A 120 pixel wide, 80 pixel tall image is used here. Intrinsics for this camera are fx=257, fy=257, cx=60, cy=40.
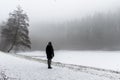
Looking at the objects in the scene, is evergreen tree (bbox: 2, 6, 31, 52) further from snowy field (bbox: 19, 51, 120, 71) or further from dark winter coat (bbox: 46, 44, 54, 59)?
dark winter coat (bbox: 46, 44, 54, 59)

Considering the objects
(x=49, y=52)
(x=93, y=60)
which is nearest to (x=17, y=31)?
(x=93, y=60)

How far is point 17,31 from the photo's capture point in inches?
2499

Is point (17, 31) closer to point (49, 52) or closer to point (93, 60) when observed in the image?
point (93, 60)

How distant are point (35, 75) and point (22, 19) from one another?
4727 cm

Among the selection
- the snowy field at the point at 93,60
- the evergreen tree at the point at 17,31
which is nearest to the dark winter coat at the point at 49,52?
the snowy field at the point at 93,60

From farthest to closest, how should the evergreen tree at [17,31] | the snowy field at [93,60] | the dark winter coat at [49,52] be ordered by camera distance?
the evergreen tree at [17,31]
the snowy field at [93,60]
the dark winter coat at [49,52]

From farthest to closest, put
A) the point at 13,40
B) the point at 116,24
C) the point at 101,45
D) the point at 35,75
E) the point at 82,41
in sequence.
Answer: the point at 82,41 < the point at 116,24 < the point at 101,45 < the point at 13,40 < the point at 35,75

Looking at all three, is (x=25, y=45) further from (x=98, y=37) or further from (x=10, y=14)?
(x=98, y=37)

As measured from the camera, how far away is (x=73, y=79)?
1791 centimetres

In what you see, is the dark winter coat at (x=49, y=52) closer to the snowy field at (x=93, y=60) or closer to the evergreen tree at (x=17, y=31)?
the snowy field at (x=93, y=60)

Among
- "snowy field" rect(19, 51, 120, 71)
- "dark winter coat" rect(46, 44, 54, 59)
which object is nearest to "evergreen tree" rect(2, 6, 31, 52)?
"snowy field" rect(19, 51, 120, 71)

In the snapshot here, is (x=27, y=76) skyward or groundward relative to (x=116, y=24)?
groundward

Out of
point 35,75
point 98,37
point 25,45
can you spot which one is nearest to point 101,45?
point 98,37

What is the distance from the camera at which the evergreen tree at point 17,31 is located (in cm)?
6314
